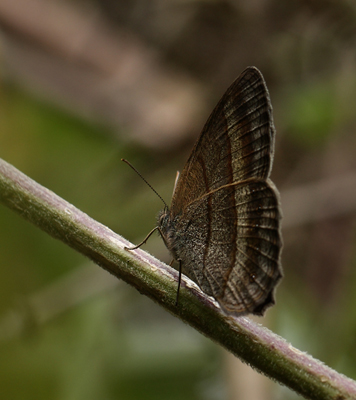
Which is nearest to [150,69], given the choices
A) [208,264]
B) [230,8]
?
[230,8]

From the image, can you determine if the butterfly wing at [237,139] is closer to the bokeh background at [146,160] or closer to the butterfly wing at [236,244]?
the butterfly wing at [236,244]

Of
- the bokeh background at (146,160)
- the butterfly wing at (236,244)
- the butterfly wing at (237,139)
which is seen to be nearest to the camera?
the butterfly wing at (236,244)

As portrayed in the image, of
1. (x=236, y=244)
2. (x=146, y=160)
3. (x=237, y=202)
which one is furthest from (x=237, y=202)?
(x=146, y=160)

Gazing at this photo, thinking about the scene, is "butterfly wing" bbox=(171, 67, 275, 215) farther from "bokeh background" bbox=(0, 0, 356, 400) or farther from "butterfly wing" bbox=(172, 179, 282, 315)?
"bokeh background" bbox=(0, 0, 356, 400)

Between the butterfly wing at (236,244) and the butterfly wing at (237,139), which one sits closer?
the butterfly wing at (236,244)

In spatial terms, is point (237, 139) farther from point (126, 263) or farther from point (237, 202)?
point (126, 263)

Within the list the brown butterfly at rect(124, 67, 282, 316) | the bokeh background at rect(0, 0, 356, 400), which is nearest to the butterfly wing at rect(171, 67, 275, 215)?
the brown butterfly at rect(124, 67, 282, 316)

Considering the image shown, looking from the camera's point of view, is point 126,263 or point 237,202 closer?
point 126,263

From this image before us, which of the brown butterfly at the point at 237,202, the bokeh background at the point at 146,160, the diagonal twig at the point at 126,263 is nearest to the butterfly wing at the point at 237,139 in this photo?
the brown butterfly at the point at 237,202
